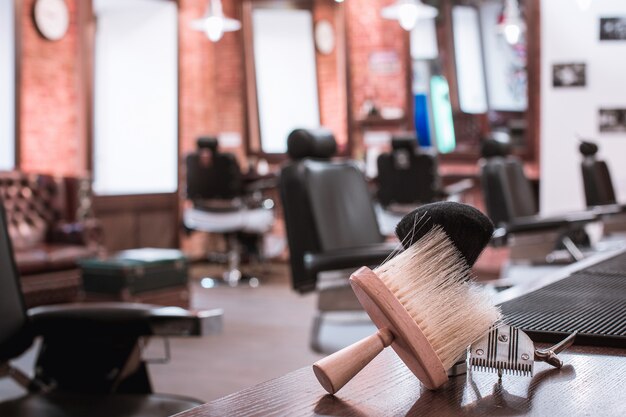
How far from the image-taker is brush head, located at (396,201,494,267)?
1.07 metres

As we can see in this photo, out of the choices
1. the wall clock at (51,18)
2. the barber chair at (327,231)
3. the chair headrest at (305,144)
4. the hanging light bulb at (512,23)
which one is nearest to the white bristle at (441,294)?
the barber chair at (327,231)

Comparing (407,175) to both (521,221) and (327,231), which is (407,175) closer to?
(521,221)

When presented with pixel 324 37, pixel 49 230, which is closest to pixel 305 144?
pixel 49 230

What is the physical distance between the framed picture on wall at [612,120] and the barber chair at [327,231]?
15.4 ft

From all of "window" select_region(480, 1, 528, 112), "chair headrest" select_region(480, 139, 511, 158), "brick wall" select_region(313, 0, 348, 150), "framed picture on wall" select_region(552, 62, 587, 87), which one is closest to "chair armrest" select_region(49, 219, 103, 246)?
"chair headrest" select_region(480, 139, 511, 158)

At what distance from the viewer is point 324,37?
386 inches

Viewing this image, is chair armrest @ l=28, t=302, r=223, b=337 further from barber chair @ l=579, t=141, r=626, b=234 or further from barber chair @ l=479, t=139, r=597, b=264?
barber chair @ l=579, t=141, r=626, b=234

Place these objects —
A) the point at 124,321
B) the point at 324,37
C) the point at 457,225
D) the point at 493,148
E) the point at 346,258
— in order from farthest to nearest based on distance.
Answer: the point at 324,37 < the point at 493,148 < the point at 346,258 < the point at 124,321 < the point at 457,225

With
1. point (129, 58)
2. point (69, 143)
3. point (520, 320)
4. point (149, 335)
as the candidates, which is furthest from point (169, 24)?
point (520, 320)

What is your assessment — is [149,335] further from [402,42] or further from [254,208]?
[402,42]

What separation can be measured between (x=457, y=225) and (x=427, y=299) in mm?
126

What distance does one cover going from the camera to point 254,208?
8461mm

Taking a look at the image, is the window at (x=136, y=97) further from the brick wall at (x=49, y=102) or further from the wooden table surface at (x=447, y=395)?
the wooden table surface at (x=447, y=395)

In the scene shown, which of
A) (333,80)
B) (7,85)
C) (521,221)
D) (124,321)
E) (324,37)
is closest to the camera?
(124,321)
